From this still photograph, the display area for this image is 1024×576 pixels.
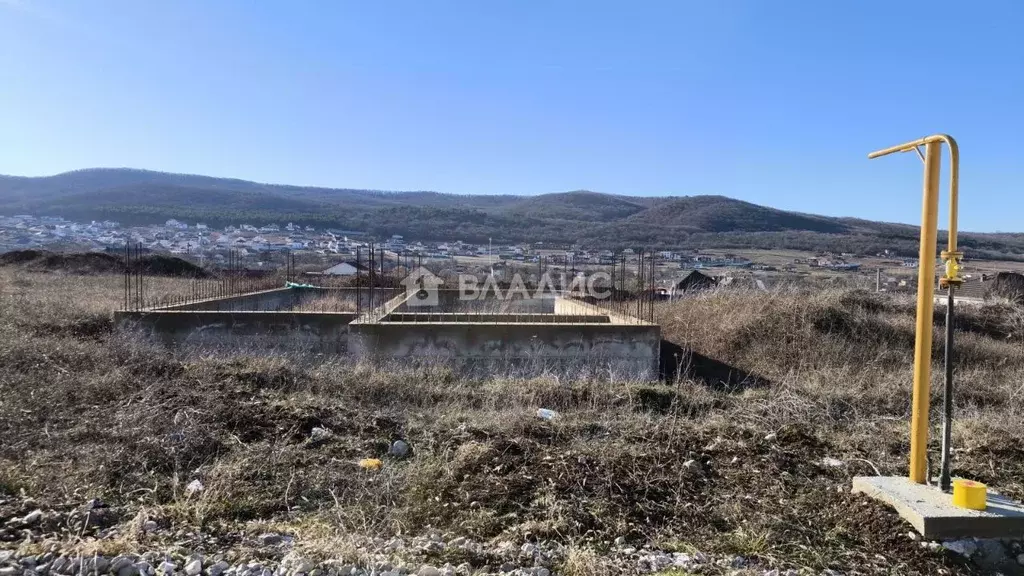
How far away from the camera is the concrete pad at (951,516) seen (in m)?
2.98

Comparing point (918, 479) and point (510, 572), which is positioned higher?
point (918, 479)

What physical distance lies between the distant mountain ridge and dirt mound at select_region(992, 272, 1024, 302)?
76.3 feet

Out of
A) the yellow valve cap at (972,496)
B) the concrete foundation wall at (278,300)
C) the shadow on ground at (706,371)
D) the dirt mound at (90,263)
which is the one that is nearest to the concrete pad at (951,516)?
the yellow valve cap at (972,496)

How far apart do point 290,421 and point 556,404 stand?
106 inches

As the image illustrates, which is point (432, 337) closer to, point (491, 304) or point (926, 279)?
point (926, 279)

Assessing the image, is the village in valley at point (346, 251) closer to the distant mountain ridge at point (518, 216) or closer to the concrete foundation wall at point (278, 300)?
the distant mountain ridge at point (518, 216)

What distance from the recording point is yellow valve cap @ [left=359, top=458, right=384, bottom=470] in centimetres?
402

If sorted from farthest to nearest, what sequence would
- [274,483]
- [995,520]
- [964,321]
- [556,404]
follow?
[964,321] → [556,404] → [274,483] → [995,520]

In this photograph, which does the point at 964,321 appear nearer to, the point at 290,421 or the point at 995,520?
the point at 995,520

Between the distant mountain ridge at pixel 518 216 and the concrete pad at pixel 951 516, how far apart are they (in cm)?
3982

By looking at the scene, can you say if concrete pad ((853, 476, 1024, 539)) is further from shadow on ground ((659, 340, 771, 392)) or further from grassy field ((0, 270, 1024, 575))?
shadow on ground ((659, 340, 771, 392))

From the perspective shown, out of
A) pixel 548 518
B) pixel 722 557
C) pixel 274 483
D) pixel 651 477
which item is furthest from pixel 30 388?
pixel 722 557

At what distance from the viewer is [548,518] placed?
3262 mm

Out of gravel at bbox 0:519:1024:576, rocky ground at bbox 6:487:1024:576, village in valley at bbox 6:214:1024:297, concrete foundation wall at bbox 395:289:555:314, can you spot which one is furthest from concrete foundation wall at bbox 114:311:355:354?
village in valley at bbox 6:214:1024:297
